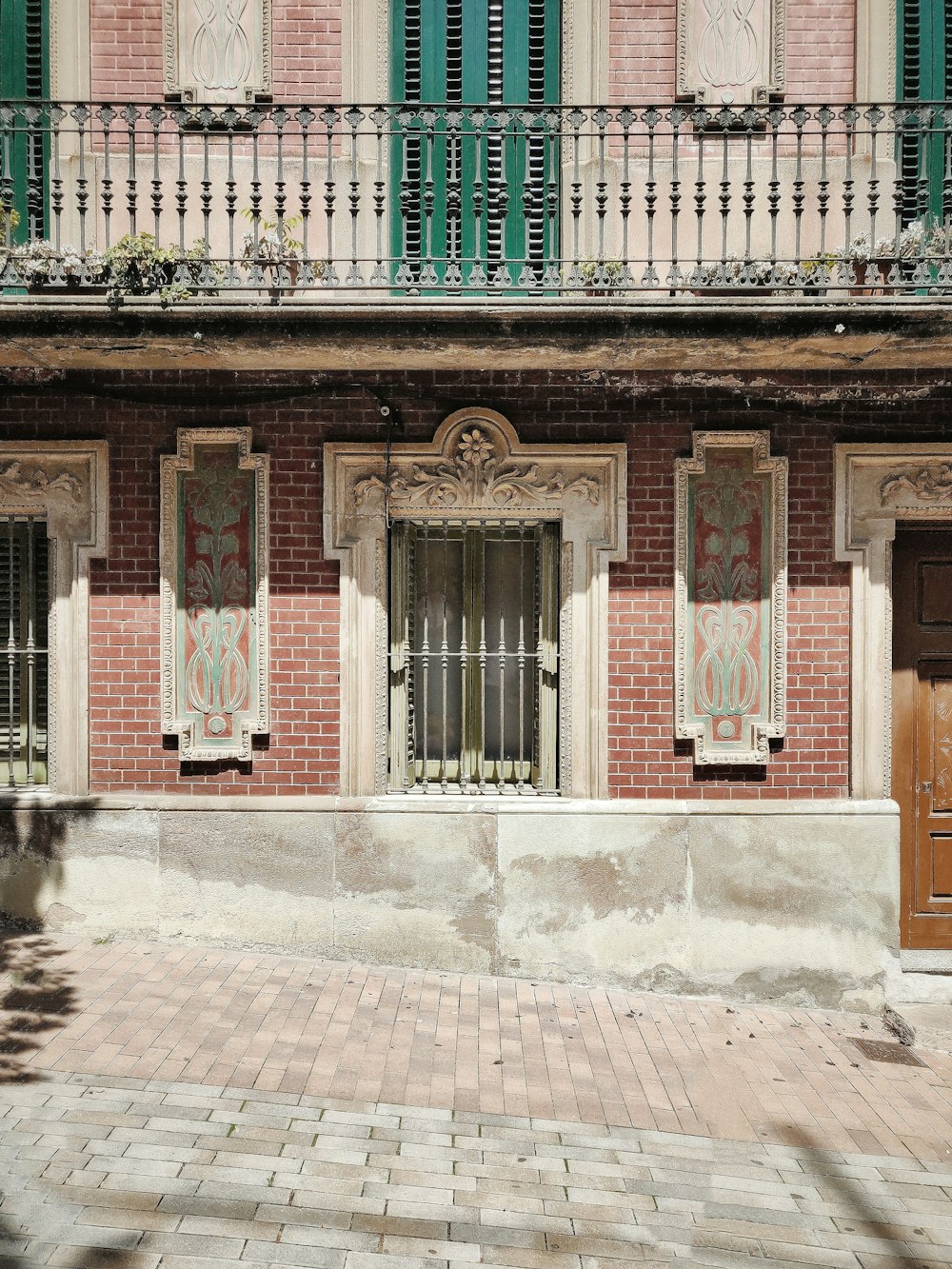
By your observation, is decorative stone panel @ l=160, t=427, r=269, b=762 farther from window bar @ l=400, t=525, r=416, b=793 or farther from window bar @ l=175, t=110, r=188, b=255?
window bar @ l=175, t=110, r=188, b=255

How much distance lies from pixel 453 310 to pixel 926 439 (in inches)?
132

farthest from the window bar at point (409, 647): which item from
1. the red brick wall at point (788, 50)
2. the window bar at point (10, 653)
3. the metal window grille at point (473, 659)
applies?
the red brick wall at point (788, 50)

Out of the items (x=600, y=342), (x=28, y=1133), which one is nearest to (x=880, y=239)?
(x=600, y=342)

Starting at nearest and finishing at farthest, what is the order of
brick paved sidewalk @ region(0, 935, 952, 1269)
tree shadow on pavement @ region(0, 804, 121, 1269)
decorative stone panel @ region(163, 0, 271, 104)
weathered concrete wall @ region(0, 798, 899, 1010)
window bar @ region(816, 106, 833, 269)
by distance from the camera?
brick paved sidewalk @ region(0, 935, 952, 1269) → tree shadow on pavement @ region(0, 804, 121, 1269) → window bar @ region(816, 106, 833, 269) → weathered concrete wall @ region(0, 798, 899, 1010) → decorative stone panel @ region(163, 0, 271, 104)

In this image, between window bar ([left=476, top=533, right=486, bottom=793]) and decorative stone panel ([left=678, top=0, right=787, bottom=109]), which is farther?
window bar ([left=476, top=533, right=486, bottom=793])

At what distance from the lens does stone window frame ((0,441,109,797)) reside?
20.8ft

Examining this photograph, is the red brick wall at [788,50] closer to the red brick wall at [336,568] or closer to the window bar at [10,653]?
the red brick wall at [336,568]

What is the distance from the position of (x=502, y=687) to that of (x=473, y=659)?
0.96ft

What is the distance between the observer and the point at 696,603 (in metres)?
6.33

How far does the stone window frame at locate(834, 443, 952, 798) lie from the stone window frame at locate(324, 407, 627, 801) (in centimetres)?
155

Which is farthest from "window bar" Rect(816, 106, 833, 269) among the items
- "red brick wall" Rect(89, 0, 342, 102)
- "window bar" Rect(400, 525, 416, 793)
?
"red brick wall" Rect(89, 0, 342, 102)

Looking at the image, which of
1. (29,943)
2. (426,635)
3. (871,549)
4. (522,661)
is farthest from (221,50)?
(29,943)

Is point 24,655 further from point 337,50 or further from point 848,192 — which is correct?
point 848,192

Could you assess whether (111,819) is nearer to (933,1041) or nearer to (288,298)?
(288,298)
